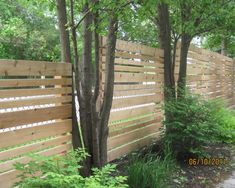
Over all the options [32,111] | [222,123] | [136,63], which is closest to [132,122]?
[136,63]

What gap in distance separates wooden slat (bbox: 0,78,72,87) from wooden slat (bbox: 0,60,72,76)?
6 cm

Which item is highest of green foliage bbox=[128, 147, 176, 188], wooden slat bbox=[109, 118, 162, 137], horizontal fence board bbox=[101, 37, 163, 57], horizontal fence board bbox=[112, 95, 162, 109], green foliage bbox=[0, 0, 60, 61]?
green foliage bbox=[0, 0, 60, 61]

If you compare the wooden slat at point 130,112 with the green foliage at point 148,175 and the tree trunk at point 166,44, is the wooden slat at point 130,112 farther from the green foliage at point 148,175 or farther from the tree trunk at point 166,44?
the green foliage at point 148,175

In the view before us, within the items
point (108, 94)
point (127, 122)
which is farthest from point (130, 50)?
point (108, 94)

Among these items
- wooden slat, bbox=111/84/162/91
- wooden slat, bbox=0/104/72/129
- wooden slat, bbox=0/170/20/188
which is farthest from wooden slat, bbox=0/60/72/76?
wooden slat, bbox=111/84/162/91

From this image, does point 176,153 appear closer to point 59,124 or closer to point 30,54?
point 59,124

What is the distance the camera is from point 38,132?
398 cm

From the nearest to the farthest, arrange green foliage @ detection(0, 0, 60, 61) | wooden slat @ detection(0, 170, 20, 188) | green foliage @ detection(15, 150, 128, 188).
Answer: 1. green foliage @ detection(15, 150, 128, 188)
2. wooden slat @ detection(0, 170, 20, 188)
3. green foliage @ detection(0, 0, 60, 61)

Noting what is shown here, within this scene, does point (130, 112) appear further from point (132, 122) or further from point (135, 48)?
point (135, 48)

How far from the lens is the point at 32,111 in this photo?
3.87 metres

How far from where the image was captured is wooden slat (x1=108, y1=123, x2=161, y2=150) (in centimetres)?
559

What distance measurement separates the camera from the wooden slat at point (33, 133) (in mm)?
3600
